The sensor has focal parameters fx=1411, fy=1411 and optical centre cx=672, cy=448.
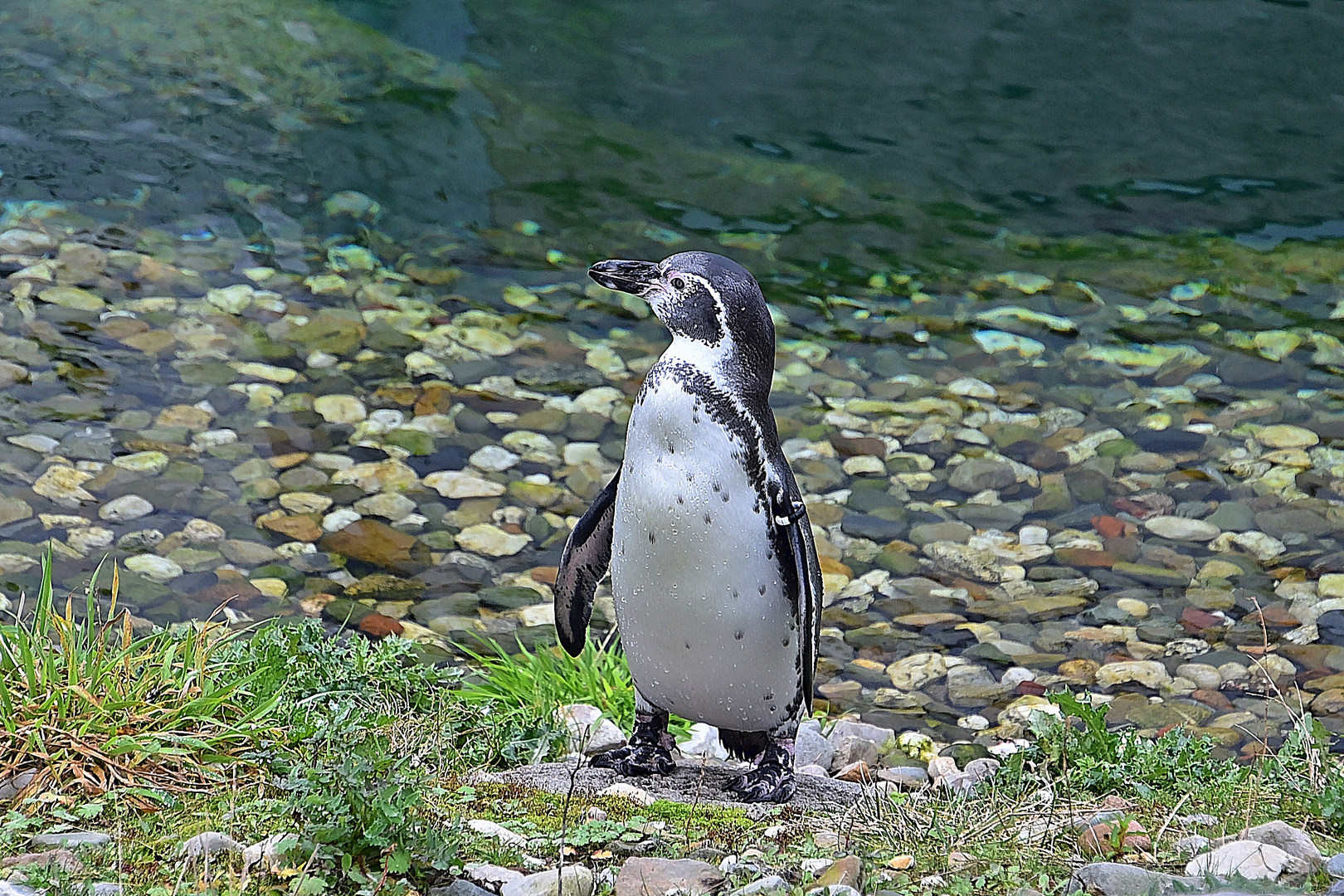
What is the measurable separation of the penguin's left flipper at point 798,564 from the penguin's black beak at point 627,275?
0.56 m

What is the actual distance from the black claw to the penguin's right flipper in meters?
0.60

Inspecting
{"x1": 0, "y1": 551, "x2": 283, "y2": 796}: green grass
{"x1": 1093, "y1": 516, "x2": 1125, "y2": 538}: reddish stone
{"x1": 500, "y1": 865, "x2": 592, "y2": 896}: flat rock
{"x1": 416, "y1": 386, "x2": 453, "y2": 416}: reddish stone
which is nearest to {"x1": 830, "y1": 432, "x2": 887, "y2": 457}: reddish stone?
{"x1": 1093, "y1": 516, "x2": 1125, "y2": 538}: reddish stone

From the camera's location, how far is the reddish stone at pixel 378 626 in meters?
5.57

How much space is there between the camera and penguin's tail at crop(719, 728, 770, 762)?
3.72 m

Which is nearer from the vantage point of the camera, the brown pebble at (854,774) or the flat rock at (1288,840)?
the flat rock at (1288,840)

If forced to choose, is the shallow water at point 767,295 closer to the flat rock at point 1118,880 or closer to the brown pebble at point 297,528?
the brown pebble at point 297,528

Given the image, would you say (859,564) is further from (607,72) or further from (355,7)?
(355,7)

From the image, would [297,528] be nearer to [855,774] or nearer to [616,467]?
[616,467]

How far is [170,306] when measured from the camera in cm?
829

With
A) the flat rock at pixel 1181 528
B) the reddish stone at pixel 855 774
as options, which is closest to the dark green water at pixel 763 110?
the flat rock at pixel 1181 528

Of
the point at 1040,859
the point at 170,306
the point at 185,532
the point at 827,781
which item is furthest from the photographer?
the point at 170,306

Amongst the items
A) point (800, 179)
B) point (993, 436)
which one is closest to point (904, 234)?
point (800, 179)

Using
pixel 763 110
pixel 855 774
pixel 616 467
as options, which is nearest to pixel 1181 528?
pixel 616 467

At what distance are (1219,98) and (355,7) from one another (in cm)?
827
